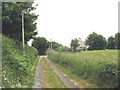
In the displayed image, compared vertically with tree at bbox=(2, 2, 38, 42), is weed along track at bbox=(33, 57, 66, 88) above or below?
below

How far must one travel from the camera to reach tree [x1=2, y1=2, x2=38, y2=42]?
37531mm

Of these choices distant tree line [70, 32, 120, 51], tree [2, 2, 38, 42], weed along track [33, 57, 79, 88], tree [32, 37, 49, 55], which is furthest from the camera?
tree [32, 37, 49, 55]

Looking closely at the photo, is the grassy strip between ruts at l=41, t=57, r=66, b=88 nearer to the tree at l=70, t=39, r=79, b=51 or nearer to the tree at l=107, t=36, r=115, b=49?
the tree at l=107, t=36, r=115, b=49

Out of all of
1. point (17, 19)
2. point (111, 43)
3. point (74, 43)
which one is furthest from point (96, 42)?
point (17, 19)

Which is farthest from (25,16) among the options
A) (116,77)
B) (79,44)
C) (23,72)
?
(79,44)

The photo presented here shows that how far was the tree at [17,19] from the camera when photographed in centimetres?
3753

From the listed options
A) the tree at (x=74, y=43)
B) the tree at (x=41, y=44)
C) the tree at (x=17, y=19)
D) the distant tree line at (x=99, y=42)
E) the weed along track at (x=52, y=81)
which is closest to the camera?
the weed along track at (x=52, y=81)

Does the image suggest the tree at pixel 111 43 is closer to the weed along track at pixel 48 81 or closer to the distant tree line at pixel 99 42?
the distant tree line at pixel 99 42

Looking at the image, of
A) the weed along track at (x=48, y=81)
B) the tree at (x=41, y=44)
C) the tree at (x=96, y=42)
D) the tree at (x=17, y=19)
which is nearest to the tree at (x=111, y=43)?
the tree at (x=96, y=42)

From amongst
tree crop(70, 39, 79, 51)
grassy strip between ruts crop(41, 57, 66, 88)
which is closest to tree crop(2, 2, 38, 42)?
grassy strip between ruts crop(41, 57, 66, 88)

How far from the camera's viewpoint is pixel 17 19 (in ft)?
131

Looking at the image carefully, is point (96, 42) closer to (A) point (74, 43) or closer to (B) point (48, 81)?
(A) point (74, 43)

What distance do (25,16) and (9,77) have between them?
2558 cm

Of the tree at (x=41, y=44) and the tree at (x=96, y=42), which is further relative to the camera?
the tree at (x=41, y=44)
